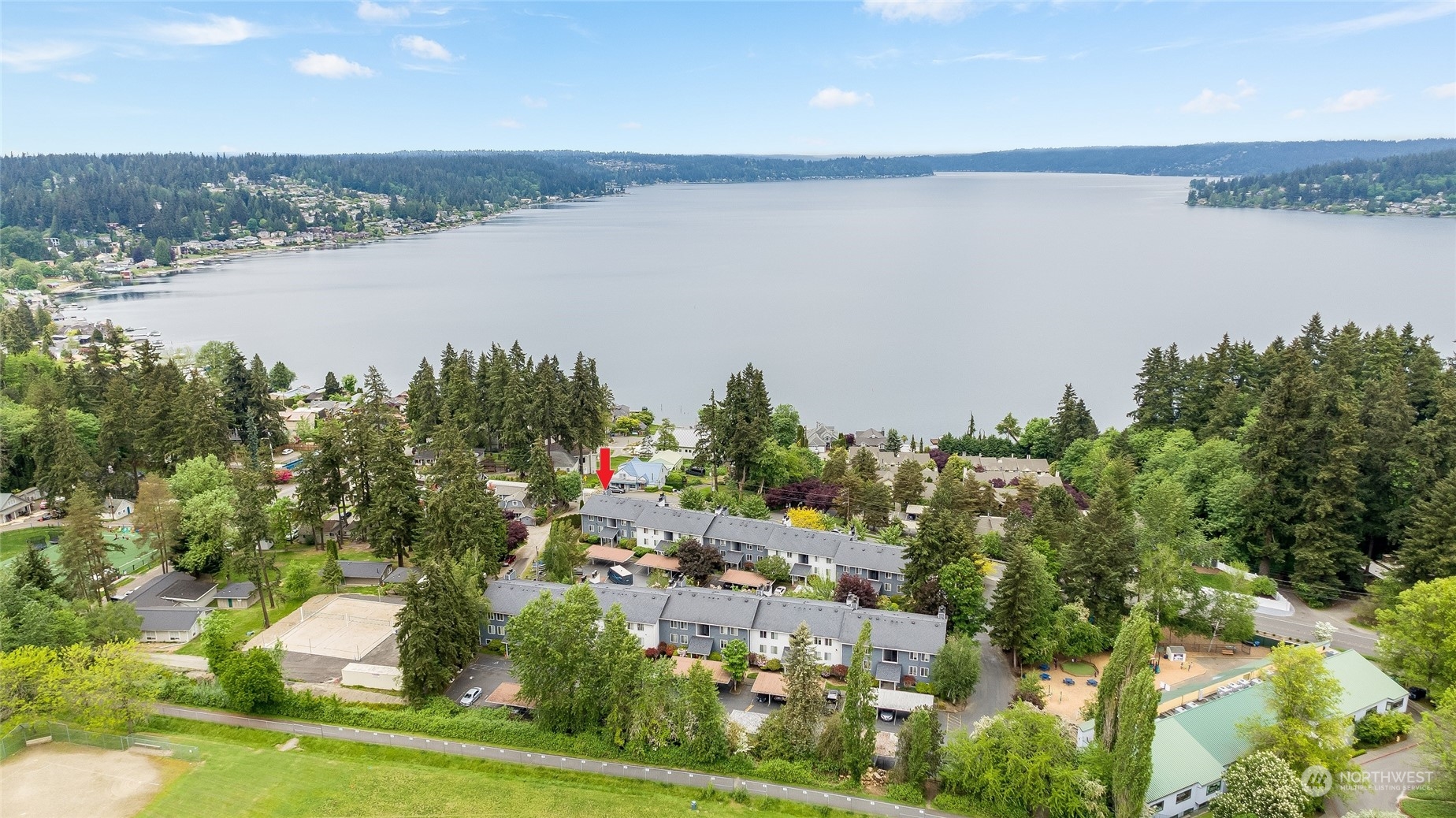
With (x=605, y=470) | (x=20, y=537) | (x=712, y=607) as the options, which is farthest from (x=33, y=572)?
(x=605, y=470)

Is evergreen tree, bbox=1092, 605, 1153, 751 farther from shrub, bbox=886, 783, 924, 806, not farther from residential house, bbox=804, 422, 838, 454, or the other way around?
residential house, bbox=804, 422, 838, 454

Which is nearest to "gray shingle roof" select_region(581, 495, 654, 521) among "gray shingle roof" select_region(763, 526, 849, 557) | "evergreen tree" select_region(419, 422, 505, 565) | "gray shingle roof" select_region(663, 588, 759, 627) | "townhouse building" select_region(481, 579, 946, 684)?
"evergreen tree" select_region(419, 422, 505, 565)

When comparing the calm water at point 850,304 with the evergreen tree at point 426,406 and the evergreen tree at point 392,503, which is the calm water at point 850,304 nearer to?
the evergreen tree at point 426,406

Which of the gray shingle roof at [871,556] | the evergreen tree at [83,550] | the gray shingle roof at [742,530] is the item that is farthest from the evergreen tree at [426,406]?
the gray shingle roof at [871,556]

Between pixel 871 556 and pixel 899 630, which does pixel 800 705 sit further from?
pixel 871 556

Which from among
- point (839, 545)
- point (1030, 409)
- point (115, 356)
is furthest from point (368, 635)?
point (1030, 409)

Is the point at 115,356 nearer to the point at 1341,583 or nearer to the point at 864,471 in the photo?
the point at 864,471
